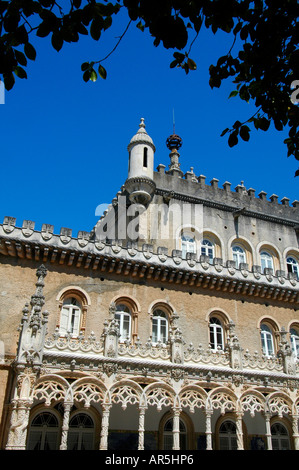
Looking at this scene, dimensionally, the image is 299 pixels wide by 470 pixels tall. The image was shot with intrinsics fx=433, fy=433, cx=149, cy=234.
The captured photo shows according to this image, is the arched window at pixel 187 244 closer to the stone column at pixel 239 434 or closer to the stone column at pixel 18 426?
the stone column at pixel 239 434

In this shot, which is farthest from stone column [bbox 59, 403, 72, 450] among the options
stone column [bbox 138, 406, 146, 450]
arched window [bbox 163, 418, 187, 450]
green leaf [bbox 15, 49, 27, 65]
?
green leaf [bbox 15, 49, 27, 65]

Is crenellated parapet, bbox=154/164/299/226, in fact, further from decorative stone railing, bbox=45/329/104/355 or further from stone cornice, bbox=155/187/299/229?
decorative stone railing, bbox=45/329/104/355

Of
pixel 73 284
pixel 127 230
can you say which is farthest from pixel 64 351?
pixel 127 230

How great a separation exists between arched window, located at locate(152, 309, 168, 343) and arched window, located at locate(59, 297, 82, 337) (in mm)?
3846

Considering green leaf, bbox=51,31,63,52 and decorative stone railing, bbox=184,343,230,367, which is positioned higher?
green leaf, bbox=51,31,63,52

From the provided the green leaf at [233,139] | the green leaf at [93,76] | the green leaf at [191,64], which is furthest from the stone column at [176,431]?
the green leaf at [93,76]

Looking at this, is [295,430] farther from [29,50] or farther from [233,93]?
[29,50]

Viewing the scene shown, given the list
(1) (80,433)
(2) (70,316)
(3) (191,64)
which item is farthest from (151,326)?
(3) (191,64)

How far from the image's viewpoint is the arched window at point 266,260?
90.9 ft

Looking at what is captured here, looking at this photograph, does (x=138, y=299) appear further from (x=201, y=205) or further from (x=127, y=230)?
(x=201, y=205)

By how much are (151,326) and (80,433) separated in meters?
5.73

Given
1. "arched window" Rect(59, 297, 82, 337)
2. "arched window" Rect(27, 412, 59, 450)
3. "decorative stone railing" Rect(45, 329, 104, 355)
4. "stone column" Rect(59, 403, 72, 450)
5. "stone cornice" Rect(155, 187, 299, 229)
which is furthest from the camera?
"stone cornice" Rect(155, 187, 299, 229)

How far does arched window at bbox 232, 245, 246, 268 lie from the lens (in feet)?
88.4

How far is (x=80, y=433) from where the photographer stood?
18.4m
